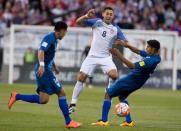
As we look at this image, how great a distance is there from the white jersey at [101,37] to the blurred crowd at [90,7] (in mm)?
13946

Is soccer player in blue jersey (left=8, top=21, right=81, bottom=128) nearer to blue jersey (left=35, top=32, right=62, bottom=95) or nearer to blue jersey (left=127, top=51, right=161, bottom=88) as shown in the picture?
blue jersey (left=35, top=32, right=62, bottom=95)

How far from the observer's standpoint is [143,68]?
1481 centimetres

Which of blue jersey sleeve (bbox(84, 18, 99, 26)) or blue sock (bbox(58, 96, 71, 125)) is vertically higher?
blue jersey sleeve (bbox(84, 18, 99, 26))

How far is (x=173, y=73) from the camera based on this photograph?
31578 millimetres

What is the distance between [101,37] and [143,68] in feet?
10.1

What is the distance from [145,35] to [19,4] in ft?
19.4

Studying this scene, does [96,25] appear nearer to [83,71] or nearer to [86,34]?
[83,71]

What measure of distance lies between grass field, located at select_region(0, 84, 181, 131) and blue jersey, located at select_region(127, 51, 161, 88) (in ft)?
3.28

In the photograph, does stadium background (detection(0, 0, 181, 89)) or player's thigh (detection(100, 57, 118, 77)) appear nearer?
player's thigh (detection(100, 57, 118, 77))

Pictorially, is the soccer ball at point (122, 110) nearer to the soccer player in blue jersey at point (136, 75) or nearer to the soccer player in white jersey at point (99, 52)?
the soccer player in blue jersey at point (136, 75)

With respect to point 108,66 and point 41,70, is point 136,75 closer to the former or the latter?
point 41,70

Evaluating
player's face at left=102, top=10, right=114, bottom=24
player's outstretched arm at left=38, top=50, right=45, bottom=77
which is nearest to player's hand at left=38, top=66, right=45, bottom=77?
player's outstretched arm at left=38, top=50, right=45, bottom=77

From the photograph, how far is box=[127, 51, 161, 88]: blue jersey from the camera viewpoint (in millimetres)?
14727

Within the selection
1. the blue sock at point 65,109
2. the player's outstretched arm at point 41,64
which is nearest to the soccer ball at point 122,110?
the blue sock at point 65,109
